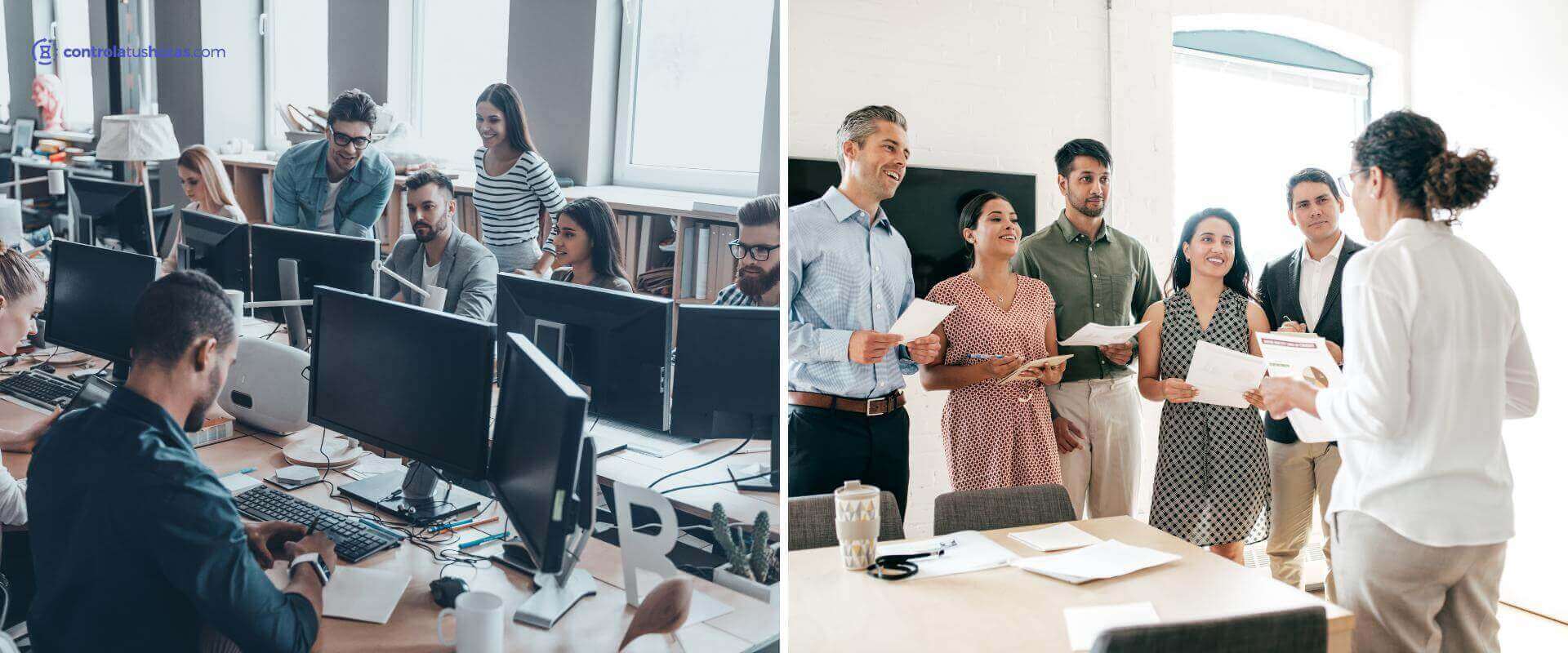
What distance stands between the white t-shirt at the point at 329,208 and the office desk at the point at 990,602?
88 cm

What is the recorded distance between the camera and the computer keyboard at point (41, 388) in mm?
1354

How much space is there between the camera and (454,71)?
4.77 feet

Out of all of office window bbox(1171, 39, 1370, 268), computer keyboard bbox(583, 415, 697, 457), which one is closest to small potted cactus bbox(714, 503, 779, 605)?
computer keyboard bbox(583, 415, 697, 457)

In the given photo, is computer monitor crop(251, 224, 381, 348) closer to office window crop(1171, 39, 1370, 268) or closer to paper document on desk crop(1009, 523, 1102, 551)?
paper document on desk crop(1009, 523, 1102, 551)

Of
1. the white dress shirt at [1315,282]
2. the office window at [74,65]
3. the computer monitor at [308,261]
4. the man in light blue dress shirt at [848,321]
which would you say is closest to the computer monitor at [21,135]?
the office window at [74,65]

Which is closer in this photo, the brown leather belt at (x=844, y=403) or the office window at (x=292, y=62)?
the office window at (x=292, y=62)

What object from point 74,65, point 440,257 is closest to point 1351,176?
point 440,257

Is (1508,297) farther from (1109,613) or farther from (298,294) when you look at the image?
(298,294)

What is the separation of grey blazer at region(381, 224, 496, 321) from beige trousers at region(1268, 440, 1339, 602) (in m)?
2.36

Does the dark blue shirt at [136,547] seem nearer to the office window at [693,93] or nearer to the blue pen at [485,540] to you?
the blue pen at [485,540]

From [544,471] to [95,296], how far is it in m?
0.73

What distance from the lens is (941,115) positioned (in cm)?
347

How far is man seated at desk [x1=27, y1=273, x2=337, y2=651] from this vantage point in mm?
1246

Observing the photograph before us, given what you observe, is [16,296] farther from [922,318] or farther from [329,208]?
[922,318]
